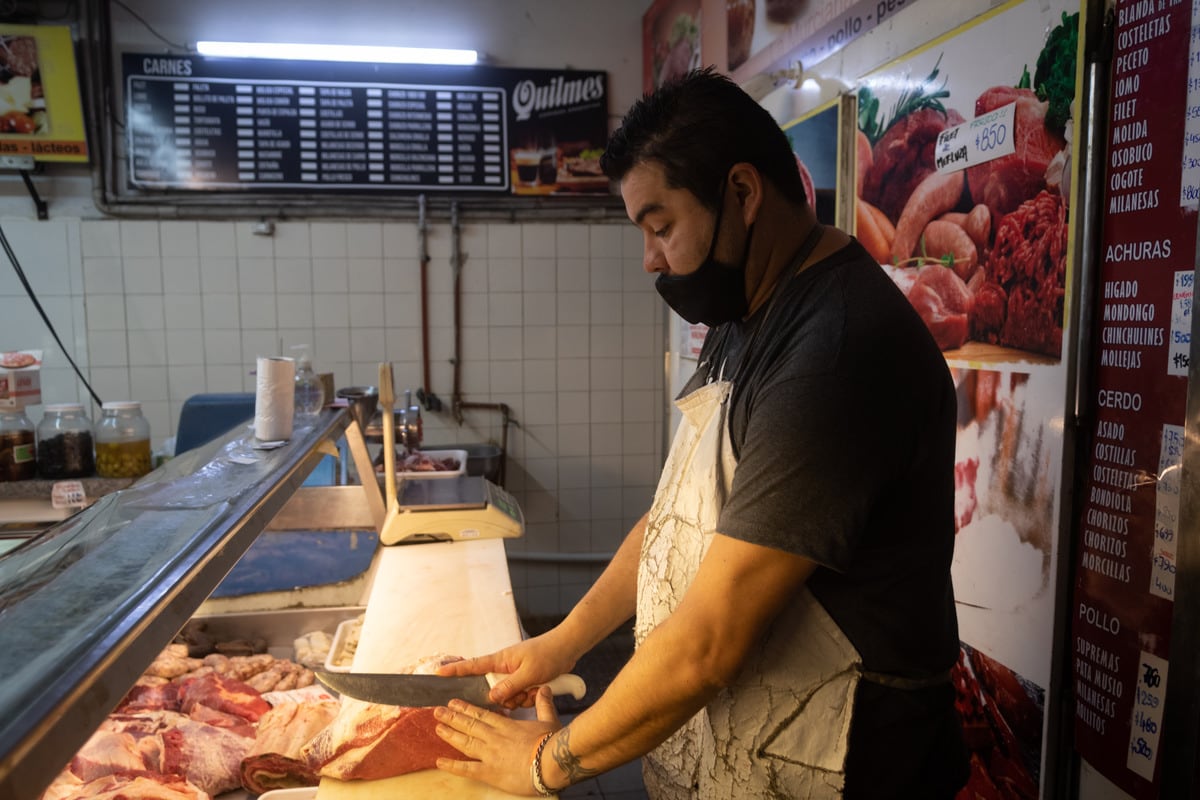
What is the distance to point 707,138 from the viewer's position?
4.35 ft

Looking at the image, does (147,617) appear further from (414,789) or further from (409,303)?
(409,303)

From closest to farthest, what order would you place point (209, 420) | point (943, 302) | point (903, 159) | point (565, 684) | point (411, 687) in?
point (411, 687), point (565, 684), point (943, 302), point (903, 159), point (209, 420)

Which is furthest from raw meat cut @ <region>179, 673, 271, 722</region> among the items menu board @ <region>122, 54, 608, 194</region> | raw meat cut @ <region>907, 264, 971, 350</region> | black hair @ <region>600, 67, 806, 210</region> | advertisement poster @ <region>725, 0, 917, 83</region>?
menu board @ <region>122, 54, 608, 194</region>

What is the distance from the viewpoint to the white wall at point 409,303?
4727 millimetres

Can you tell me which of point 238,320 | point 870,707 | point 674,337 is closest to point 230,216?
point 238,320

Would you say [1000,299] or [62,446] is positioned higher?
[1000,299]

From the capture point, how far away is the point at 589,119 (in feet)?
16.9

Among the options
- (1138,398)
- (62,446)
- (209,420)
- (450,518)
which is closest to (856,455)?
(1138,398)

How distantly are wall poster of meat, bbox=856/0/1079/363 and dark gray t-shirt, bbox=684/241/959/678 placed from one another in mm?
1051

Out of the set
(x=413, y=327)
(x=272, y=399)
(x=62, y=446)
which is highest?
(x=413, y=327)

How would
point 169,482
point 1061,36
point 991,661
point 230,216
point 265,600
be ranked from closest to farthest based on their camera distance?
point 169,482 < point 1061,36 < point 991,661 < point 265,600 < point 230,216

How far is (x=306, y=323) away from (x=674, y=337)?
7.29ft

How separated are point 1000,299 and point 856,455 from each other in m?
1.43

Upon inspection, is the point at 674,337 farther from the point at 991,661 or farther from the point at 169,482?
the point at 169,482
